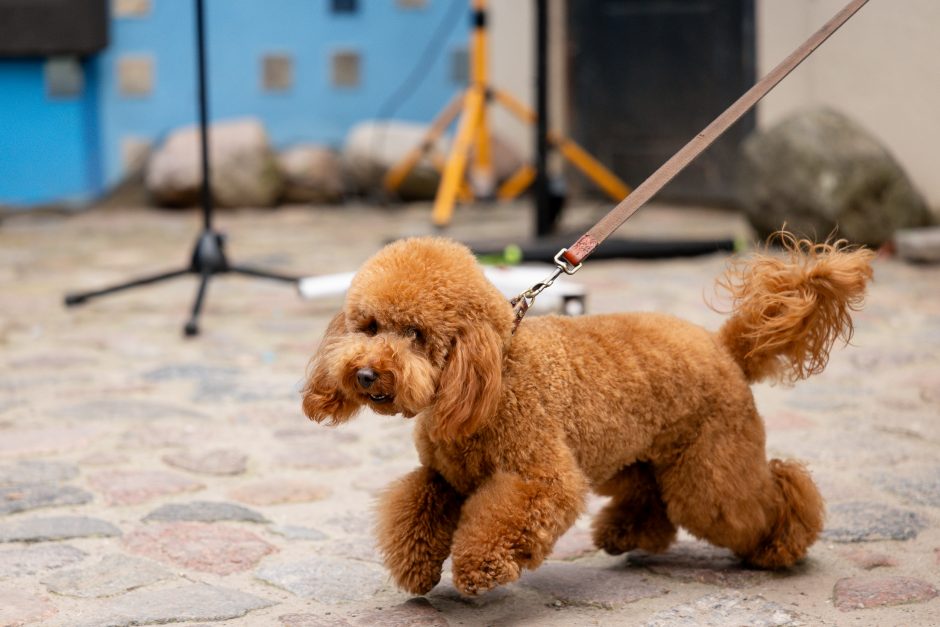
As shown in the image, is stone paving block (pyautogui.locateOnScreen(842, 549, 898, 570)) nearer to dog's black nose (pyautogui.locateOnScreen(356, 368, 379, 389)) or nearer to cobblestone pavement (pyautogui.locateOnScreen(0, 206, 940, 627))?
cobblestone pavement (pyautogui.locateOnScreen(0, 206, 940, 627))

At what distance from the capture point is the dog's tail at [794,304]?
2.30 meters

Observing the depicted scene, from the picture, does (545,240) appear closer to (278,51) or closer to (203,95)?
(203,95)

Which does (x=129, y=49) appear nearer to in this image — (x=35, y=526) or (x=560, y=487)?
(x=35, y=526)

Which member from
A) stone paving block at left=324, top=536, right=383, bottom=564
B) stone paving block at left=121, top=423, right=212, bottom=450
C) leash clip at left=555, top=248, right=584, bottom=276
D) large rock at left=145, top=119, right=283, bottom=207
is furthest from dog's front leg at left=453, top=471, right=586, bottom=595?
large rock at left=145, top=119, right=283, bottom=207

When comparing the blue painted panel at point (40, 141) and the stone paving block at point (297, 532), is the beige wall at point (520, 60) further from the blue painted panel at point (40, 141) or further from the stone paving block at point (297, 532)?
the stone paving block at point (297, 532)

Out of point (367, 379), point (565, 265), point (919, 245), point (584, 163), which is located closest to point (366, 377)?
point (367, 379)

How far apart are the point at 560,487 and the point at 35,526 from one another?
4.07ft

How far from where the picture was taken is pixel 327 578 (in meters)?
2.43

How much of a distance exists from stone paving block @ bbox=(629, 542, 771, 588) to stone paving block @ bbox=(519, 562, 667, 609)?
0.21 feet

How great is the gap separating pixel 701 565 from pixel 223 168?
633 cm

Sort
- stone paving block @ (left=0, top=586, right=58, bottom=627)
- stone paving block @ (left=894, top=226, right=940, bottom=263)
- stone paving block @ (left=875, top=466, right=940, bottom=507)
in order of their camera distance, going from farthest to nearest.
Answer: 1. stone paving block @ (left=894, top=226, right=940, bottom=263)
2. stone paving block @ (left=875, top=466, right=940, bottom=507)
3. stone paving block @ (left=0, top=586, right=58, bottom=627)

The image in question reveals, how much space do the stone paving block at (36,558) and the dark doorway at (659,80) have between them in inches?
235

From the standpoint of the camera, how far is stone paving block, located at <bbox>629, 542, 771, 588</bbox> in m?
2.42

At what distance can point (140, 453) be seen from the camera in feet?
10.7
